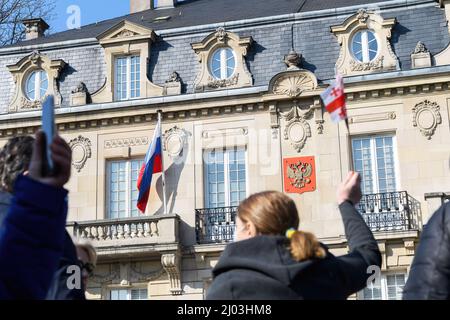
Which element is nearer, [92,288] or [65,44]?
[92,288]

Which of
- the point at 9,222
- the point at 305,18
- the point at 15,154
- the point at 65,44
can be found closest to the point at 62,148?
the point at 9,222

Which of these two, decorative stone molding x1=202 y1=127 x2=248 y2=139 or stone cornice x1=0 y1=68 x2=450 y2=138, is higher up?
stone cornice x1=0 y1=68 x2=450 y2=138

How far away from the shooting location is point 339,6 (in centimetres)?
2223

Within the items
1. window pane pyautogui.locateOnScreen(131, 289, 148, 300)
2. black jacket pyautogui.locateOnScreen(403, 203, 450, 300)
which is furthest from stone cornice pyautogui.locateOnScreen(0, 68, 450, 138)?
black jacket pyautogui.locateOnScreen(403, 203, 450, 300)

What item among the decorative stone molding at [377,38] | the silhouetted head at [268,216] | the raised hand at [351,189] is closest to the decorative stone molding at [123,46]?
the decorative stone molding at [377,38]

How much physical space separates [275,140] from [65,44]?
20.9ft

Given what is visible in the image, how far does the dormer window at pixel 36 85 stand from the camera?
22.8 metres

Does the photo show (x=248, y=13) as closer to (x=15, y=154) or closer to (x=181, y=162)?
(x=181, y=162)

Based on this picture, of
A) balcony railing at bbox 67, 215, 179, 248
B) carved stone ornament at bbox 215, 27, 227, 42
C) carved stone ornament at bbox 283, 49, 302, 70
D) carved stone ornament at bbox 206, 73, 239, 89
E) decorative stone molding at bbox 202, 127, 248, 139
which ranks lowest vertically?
balcony railing at bbox 67, 215, 179, 248

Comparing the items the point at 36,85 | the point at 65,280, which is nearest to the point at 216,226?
the point at 36,85

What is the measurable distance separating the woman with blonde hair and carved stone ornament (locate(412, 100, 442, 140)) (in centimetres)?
1655

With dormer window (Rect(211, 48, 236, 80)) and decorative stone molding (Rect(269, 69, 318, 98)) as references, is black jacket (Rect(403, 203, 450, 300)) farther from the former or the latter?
dormer window (Rect(211, 48, 236, 80))

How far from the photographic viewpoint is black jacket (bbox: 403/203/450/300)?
347 cm
